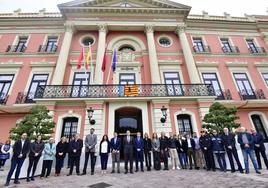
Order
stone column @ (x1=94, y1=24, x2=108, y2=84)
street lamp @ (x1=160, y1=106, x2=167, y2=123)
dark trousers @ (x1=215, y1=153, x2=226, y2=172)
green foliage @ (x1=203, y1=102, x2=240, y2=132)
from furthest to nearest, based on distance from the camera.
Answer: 1. stone column @ (x1=94, y1=24, x2=108, y2=84)
2. street lamp @ (x1=160, y1=106, x2=167, y2=123)
3. green foliage @ (x1=203, y1=102, x2=240, y2=132)
4. dark trousers @ (x1=215, y1=153, x2=226, y2=172)

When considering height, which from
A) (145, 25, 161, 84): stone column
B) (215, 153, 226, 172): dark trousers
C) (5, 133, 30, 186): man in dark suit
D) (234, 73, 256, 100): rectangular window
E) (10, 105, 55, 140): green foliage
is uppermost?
(145, 25, 161, 84): stone column

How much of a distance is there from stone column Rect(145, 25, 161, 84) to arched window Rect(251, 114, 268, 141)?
8977 mm

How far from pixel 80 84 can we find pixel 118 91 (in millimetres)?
3753

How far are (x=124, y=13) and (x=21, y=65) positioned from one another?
1097 centimetres

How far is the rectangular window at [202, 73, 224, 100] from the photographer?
14.9 meters

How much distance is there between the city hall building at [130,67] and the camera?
12.4 metres

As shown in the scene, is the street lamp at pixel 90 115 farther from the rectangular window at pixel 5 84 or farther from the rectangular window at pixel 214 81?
the rectangular window at pixel 214 81

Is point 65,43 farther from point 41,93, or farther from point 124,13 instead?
point 124,13

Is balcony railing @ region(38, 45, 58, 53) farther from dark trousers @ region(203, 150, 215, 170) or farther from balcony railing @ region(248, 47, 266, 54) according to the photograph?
balcony railing @ region(248, 47, 266, 54)

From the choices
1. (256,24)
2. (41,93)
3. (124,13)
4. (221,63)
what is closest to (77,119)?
(41,93)

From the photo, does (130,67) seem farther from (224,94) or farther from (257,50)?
(257,50)

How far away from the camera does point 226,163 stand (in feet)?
23.7

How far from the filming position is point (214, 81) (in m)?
15.7

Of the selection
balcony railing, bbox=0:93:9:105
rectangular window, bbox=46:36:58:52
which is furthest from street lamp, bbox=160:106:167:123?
balcony railing, bbox=0:93:9:105
